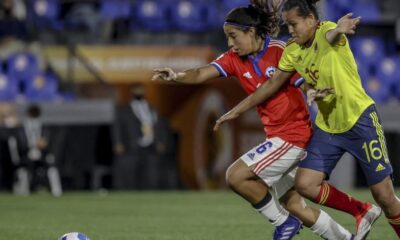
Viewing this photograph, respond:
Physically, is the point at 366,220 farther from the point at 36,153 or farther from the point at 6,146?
the point at 6,146

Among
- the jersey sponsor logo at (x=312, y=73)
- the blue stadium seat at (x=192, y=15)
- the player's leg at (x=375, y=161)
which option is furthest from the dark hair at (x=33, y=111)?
the player's leg at (x=375, y=161)

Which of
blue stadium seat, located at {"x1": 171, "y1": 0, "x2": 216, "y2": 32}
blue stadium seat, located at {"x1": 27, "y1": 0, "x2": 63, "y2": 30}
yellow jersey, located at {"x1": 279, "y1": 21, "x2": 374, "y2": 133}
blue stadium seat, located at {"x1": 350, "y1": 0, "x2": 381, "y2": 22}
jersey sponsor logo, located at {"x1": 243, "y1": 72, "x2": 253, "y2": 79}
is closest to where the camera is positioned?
yellow jersey, located at {"x1": 279, "y1": 21, "x2": 374, "y2": 133}

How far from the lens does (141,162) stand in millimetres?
19141

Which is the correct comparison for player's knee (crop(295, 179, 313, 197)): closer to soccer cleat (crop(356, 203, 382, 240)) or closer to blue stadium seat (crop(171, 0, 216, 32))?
soccer cleat (crop(356, 203, 382, 240))

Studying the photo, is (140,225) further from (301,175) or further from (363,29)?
(363,29)

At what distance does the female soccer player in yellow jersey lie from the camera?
315 inches

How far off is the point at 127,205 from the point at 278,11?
23.0ft

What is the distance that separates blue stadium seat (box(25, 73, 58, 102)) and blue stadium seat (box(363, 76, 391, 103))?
641 centimetres

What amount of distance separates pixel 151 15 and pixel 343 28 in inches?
621

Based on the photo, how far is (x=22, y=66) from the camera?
69.4 ft

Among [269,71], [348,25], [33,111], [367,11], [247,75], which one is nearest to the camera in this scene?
[348,25]

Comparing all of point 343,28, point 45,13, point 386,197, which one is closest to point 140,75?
point 45,13

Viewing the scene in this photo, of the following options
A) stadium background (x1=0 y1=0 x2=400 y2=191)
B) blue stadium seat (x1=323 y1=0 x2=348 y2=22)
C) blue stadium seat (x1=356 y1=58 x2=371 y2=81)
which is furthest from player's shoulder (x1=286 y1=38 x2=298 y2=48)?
blue stadium seat (x1=323 y1=0 x2=348 y2=22)

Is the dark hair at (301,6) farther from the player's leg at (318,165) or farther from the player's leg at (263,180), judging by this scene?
the player's leg at (263,180)
